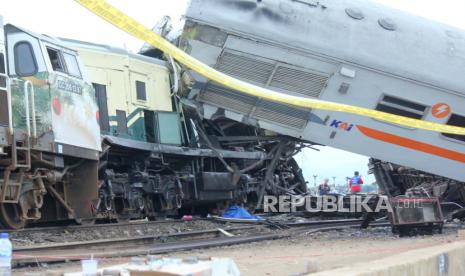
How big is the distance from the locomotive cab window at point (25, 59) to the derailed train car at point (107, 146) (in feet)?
0.04

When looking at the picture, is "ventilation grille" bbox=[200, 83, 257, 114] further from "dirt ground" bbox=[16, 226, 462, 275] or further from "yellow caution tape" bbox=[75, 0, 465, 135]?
"dirt ground" bbox=[16, 226, 462, 275]

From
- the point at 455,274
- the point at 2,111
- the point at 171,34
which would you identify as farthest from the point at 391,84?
the point at 2,111

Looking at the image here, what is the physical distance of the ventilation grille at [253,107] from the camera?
11812 mm

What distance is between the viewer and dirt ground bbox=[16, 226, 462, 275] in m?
6.18

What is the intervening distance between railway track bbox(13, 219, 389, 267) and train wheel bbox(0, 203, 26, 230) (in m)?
0.86

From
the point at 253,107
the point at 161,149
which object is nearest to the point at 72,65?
the point at 161,149

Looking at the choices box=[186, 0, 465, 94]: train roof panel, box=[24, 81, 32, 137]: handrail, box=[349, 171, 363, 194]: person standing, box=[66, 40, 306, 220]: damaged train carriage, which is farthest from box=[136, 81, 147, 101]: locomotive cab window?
box=[349, 171, 363, 194]: person standing

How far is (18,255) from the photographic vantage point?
6410mm

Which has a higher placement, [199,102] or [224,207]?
[199,102]

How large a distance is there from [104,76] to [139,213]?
8.49ft

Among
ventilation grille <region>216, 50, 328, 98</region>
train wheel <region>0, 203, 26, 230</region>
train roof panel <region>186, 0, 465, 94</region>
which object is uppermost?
train roof panel <region>186, 0, 465, 94</region>

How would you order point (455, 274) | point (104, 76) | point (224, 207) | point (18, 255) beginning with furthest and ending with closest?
1. point (224, 207)
2. point (104, 76)
3. point (18, 255)
4. point (455, 274)

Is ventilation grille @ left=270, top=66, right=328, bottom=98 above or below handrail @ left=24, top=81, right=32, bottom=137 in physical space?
above

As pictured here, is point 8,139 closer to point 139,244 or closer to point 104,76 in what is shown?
point 139,244
